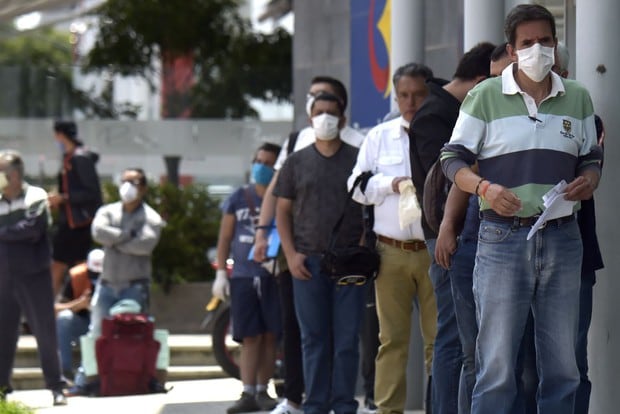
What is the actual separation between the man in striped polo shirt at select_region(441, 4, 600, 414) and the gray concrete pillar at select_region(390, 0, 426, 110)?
3090mm

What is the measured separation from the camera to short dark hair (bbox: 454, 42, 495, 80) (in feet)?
22.9

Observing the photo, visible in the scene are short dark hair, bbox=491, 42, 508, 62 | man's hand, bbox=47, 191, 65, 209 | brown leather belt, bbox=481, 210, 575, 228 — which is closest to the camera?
brown leather belt, bbox=481, 210, 575, 228

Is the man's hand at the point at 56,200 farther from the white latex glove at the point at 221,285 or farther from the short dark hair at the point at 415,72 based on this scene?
the short dark hair at the point at 415,72

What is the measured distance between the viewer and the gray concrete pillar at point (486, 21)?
8164 mm

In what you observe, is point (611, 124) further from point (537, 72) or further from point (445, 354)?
point (445, 354)

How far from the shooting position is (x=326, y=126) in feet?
28.0

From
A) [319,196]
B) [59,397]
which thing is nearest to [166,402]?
[59,397]

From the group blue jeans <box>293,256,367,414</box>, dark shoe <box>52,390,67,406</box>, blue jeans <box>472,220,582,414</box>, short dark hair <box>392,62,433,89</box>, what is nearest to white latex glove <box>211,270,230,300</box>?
dark shoe <box>52,390,67,406</box>

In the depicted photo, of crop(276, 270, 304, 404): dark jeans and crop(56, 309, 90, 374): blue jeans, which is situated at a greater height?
crop(276, 270, 304, 404): dark jeans

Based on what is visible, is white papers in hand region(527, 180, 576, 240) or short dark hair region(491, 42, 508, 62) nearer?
white papers in hand region(527, 180, 576, 240)

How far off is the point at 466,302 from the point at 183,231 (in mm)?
9668

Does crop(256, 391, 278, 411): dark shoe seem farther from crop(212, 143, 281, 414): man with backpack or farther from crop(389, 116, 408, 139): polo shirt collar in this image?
crop(389, 116, 408, 139): polo shirt collar

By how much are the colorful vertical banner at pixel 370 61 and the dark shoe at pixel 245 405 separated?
2145mm

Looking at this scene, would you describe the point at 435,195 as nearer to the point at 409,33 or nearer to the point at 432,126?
the point at 432,126
